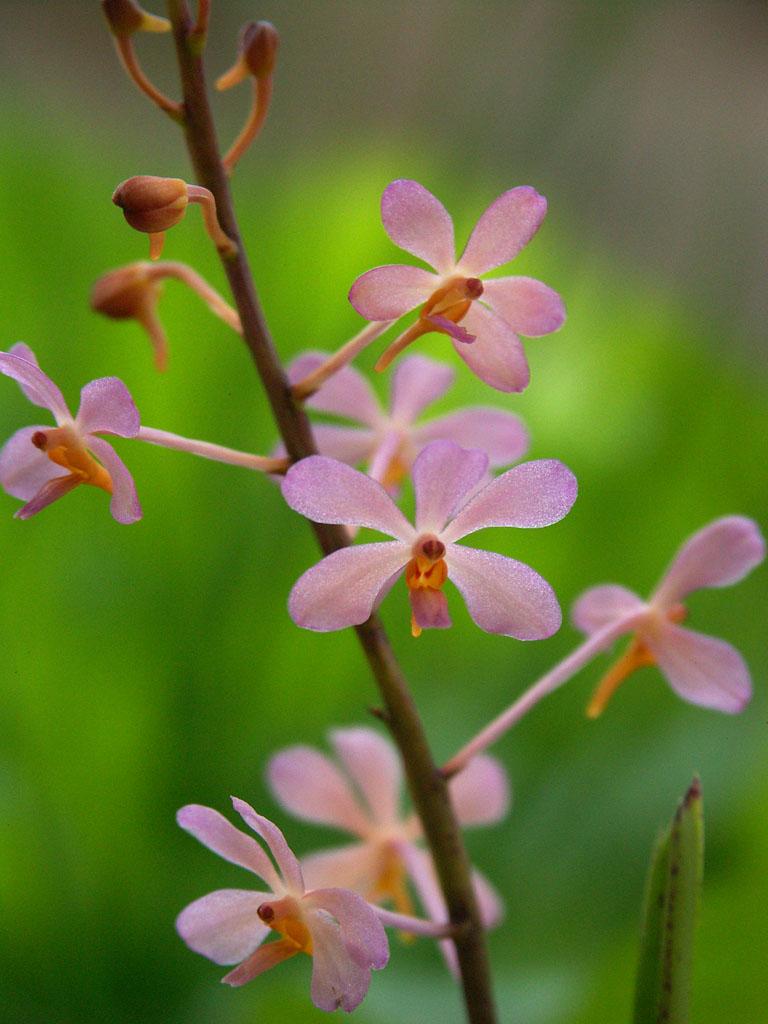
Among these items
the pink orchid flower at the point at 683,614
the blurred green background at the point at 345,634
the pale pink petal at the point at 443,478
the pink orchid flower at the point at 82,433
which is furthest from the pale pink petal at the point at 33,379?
the blurred green background at the point at 345,634

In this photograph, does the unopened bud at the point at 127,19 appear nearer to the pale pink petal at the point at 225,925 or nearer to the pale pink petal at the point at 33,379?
the pale pink petal at the point at 33,379

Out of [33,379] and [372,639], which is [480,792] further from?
[33,379]

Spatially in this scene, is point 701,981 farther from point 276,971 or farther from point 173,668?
point 173,668

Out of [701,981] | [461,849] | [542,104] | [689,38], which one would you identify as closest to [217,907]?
[461,849]

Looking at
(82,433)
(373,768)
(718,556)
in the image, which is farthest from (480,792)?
(82,433)

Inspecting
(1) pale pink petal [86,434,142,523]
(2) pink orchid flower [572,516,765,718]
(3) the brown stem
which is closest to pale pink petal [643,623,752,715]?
(2) pink orchid flower [572,516,765,718]

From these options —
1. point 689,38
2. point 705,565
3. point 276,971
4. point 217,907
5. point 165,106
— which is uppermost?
point 689,38
